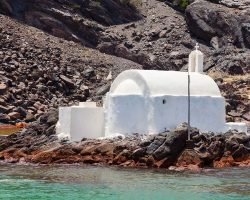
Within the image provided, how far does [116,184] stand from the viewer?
27.5m

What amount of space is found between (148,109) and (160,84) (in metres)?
1.60

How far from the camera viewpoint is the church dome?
35.7 m

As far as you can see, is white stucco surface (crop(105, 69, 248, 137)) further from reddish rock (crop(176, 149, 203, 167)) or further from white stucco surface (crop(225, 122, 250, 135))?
reddish rock (crop(176, 149, 203, 167))

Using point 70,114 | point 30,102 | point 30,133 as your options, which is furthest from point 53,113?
point 30,102

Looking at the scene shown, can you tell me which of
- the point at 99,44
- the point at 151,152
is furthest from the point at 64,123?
the point at 99,44

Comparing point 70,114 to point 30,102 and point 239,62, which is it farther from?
point 239,62

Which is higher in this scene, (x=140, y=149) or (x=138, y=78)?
(x=138, y=78)

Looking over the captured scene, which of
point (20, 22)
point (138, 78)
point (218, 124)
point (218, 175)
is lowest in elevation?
point (218, 175)

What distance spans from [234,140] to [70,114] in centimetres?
941

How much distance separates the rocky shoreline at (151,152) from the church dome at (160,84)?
265 cm

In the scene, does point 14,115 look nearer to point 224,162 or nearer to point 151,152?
point 151,152

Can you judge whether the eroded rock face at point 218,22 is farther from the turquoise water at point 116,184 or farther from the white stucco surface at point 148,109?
the turquoise water at point 116,184

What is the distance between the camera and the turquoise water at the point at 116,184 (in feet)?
81.0

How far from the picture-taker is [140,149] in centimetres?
3288
